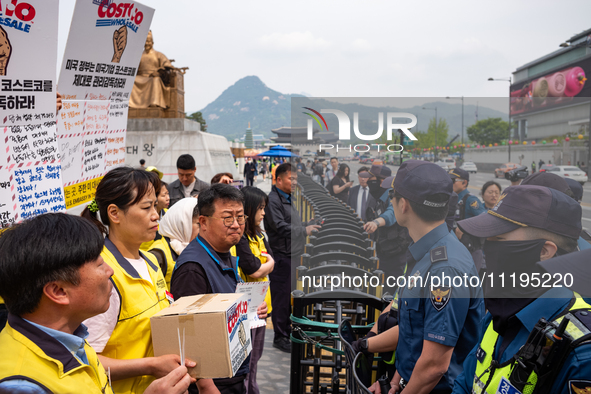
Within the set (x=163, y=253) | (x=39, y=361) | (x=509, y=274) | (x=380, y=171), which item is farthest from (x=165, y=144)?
(x=509, y=274)

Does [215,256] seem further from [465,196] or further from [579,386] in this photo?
[579,386]

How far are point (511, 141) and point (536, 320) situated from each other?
38.6 inches

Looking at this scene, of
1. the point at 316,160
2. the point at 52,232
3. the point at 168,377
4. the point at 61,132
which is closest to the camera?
the point at 52,232

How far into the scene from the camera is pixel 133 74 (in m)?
3.68

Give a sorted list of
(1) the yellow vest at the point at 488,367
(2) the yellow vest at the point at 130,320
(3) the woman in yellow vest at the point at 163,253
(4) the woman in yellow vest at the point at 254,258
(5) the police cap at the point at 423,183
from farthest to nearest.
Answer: (4) the woman in yellow vest at the point at 254,258
(3) the woman in yellow vest at the point at 163,253
(5) the police cap at the point at 423,183
(2) the yellow vest at the point at 130,320
(1) the yellow vest at the point at 488,367

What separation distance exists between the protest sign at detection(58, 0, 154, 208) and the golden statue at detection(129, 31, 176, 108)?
10.1 metres

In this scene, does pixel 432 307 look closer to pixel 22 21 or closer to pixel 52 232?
pixel 52 232

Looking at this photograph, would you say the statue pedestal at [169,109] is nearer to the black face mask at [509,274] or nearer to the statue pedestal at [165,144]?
the statue pedestal at [165,144]

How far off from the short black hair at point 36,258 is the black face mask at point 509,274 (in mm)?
1334

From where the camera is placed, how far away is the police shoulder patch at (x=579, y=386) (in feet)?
3.43

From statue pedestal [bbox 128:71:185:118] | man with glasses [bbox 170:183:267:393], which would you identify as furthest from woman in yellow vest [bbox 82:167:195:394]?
statue pedestal [bbox 128:71:185:118]

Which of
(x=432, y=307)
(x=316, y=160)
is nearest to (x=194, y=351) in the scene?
(x=432, y=307)

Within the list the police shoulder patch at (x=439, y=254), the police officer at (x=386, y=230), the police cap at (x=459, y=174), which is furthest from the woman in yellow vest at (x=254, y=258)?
the police cap at (x=459, y=174)

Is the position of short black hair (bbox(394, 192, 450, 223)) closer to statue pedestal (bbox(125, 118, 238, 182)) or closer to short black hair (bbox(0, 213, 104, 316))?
short black hair (bbox(0, 213, 104, 316))
